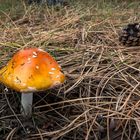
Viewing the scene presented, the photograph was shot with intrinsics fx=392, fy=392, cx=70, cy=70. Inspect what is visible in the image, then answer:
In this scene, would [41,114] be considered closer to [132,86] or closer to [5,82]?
[5,82]

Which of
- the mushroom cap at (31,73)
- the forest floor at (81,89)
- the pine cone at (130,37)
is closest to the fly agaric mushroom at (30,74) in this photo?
the mushroom cap at (31,73)

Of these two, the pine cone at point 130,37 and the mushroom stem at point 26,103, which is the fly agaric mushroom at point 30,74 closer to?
the mushroom stem at point 26,103

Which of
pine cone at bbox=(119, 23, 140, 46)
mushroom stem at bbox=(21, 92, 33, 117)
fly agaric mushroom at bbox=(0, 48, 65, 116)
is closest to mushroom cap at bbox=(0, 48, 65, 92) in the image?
fly agaric mushroom at bbox=(0, 48, 65, 116)

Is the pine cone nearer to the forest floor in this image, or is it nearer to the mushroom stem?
the forest floor

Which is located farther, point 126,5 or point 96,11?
point 126,5

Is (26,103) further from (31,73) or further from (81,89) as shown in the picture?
(81,89)

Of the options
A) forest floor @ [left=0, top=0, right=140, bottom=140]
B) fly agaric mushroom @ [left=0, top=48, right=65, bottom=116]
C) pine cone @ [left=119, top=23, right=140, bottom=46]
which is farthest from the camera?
pine cone @ [left=119, top=23, right=140, bottom=46]

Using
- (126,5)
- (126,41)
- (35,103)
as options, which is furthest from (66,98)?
(126,5)
